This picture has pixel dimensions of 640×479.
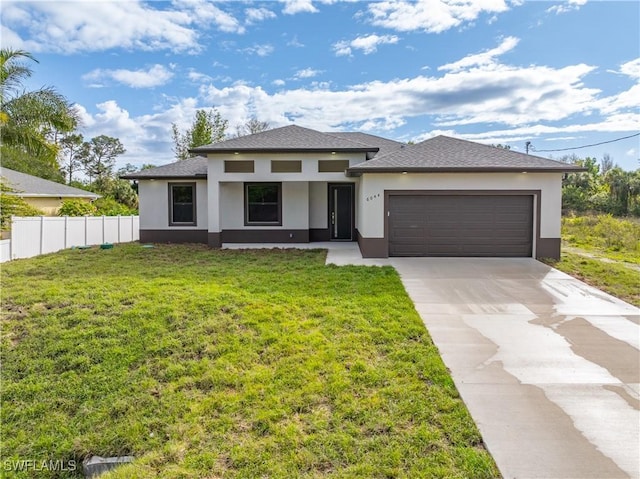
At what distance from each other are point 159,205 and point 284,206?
5.11 meters

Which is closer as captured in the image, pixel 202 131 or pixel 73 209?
pixel 73 209

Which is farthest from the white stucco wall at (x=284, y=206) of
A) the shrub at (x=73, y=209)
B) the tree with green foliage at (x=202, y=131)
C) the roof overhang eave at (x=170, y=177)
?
the tree with green foliage at (x=202, y=131)

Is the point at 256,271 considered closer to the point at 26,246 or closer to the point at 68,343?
the point at 68,343

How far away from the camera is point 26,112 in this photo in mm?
13125

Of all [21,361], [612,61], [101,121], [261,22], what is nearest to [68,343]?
[21,361]

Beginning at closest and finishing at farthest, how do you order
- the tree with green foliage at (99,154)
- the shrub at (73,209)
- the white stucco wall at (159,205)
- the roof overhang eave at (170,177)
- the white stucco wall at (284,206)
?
the white stucco wall at (284,206) < the roof overhang eave at (170,177) < the white stucco wall at (159,205) < the shrub at (73,209) < the tree with green foliage at (99,154)

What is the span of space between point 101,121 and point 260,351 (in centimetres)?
3670

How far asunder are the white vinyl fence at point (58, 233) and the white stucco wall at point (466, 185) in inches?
416

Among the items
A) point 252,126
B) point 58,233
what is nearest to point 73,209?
point 58,233

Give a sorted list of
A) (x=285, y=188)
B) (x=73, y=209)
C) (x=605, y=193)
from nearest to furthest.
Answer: (x=285, y=188) < (x=73, y=209) < (x=605, y=193)

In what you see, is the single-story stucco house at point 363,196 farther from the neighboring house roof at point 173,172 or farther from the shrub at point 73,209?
the shrub at point 73,209

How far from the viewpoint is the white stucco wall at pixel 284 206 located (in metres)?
14.4

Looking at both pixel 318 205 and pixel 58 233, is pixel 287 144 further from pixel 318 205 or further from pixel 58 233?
pixel 58 233

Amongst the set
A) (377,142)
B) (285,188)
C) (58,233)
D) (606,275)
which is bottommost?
(606,275)
